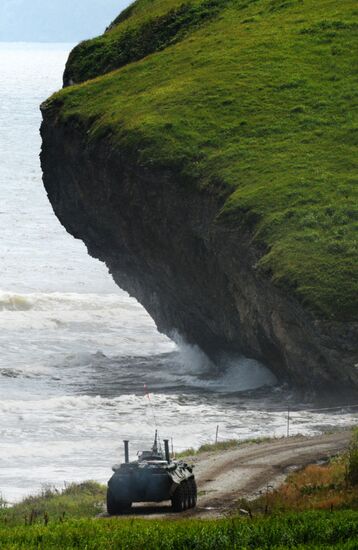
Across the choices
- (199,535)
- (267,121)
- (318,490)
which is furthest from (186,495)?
(267,121)

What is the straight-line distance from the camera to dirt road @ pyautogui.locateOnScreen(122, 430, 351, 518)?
41.0m

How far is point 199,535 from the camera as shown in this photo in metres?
31.6

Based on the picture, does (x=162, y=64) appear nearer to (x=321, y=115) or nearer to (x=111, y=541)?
(x=321, y=115)

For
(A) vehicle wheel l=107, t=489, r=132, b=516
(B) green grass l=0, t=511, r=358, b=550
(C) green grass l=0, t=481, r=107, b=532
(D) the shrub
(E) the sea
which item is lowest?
(E) the sea

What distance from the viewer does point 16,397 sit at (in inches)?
2707

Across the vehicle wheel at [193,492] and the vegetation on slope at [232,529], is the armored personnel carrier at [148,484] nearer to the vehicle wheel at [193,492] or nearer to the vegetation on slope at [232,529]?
the vehicle wheel at [193,492]

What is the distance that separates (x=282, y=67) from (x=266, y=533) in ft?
182

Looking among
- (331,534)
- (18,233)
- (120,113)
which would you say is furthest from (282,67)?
(18,233)

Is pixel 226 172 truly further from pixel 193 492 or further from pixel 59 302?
pixel 59 302

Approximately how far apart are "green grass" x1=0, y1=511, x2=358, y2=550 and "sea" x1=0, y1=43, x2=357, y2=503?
1504 centimetres

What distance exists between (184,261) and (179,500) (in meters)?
34.1

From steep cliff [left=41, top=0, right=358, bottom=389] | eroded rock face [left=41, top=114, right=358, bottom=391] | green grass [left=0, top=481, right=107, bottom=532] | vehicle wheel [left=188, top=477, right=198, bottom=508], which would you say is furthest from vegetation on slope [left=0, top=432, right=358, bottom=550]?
steep cliff [left=41, top=0, right=358, bottom=389]

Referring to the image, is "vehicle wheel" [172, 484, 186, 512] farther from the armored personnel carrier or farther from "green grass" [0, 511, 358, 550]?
"green grass" [0, 511, 358, 550]

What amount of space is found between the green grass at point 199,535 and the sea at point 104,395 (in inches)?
592
